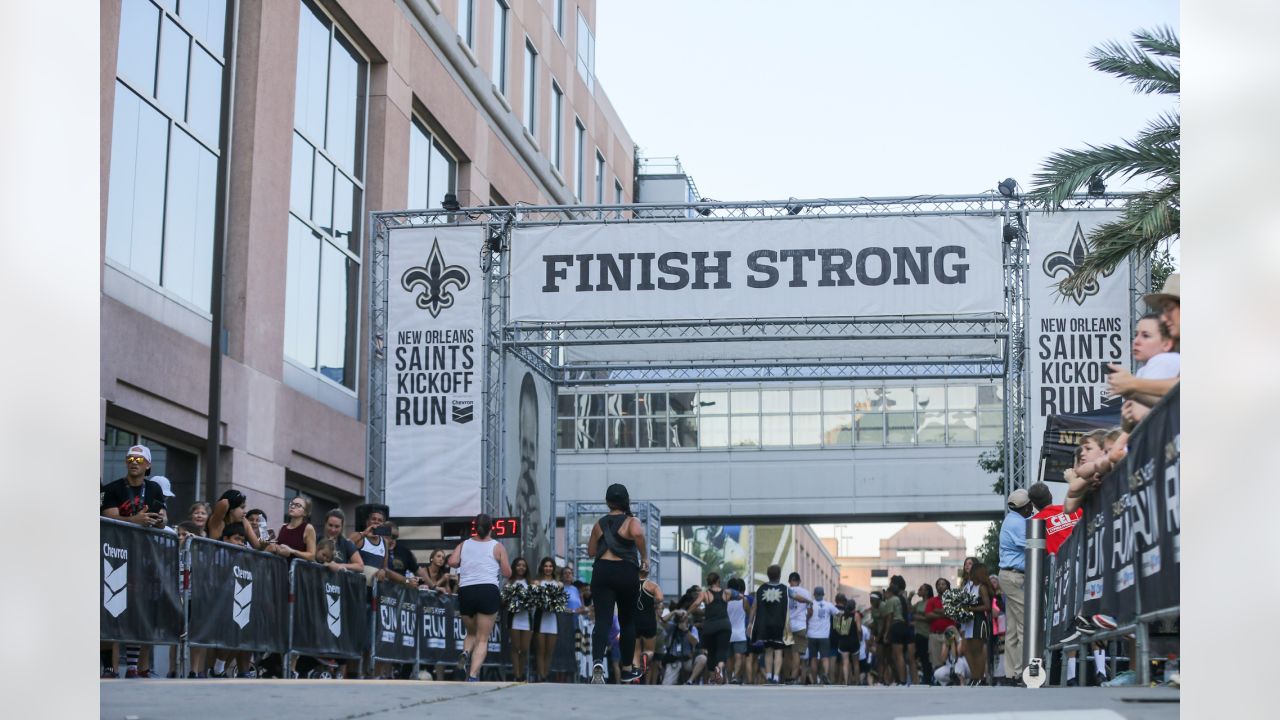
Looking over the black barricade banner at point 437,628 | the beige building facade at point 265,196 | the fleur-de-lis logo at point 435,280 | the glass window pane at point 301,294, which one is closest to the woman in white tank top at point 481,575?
the black barricade banner at point 437,628

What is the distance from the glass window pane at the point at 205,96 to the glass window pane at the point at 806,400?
2929 cm

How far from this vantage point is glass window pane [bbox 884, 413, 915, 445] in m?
46.3

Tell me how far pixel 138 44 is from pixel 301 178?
18.3ft

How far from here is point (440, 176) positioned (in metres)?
29.9

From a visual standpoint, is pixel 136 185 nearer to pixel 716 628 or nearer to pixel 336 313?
pixel 336 313

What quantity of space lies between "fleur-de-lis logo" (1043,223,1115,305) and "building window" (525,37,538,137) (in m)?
17.9

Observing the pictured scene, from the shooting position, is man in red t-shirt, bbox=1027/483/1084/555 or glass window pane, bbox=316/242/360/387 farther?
glass window pane, bbox=316/242/360/387

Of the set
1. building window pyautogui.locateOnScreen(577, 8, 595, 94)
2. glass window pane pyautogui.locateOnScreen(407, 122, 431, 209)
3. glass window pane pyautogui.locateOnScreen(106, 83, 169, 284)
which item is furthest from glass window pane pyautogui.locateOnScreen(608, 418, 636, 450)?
glass window pane pyautogui.locateOnScreen(106, 83, 169, 284)

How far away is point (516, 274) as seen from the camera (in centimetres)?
2094

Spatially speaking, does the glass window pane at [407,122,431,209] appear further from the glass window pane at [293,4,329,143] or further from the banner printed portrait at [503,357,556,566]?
the banner printed portrait at [503,357,556,566]

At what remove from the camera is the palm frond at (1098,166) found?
16406 millimetres

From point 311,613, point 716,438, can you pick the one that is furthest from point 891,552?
point 311,613

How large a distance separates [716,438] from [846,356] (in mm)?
21671
